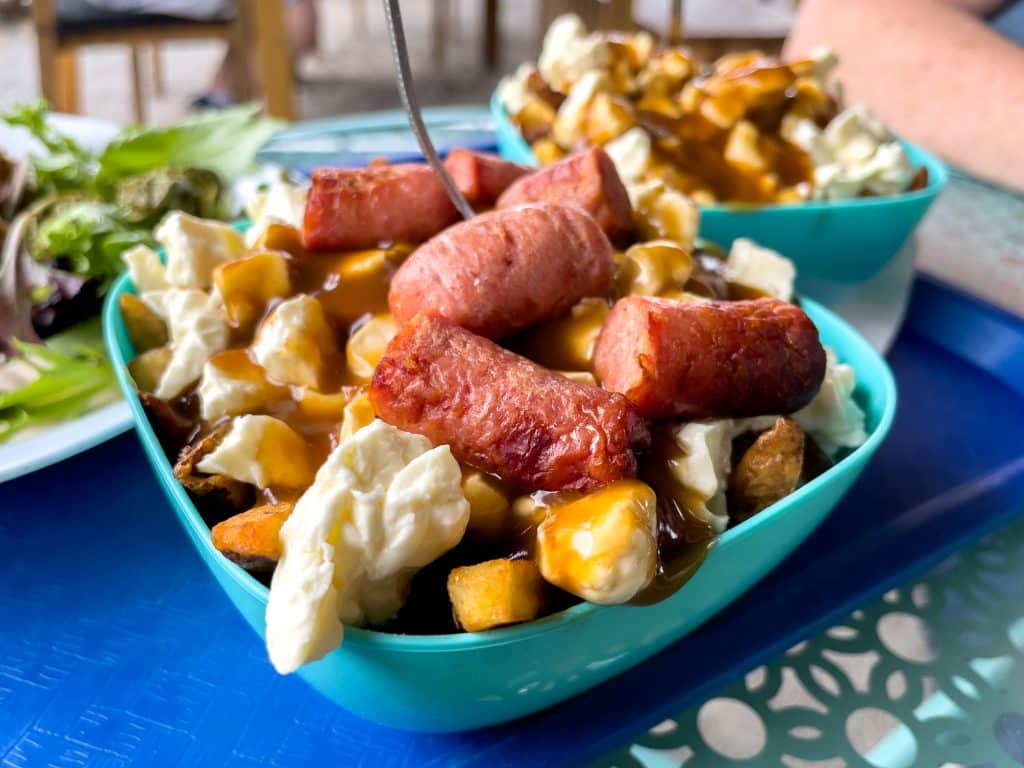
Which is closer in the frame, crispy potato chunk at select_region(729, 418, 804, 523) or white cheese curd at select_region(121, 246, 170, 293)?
crispy potato chunk at select_region(729, 418, 804, 523)

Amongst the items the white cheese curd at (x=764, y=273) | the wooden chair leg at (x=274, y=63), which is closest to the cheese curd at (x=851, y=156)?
the white cheese curd at (x=764, y=273)

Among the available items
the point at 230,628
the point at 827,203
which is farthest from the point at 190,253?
the point at 827,203

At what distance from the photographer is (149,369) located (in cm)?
66

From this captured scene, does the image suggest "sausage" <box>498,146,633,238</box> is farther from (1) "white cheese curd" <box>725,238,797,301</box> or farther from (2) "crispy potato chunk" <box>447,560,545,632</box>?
(2) "crispy potato chunk" <box>447,560,545,632</box>

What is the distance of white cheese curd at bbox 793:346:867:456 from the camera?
0.64 meters

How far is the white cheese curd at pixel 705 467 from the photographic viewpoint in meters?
0.53

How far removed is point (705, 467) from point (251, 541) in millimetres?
250

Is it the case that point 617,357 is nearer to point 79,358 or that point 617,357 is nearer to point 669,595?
point 669,595

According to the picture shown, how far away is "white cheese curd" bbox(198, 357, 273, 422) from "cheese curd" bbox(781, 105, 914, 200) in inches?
25.8

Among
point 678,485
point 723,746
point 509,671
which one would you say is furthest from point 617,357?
point 723,746

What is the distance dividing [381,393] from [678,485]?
18cm

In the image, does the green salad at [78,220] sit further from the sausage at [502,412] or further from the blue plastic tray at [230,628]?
the sausage at [502,412]

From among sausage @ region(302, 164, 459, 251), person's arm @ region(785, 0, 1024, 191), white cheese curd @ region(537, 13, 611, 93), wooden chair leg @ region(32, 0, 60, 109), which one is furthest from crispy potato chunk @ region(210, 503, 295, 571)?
wooden chair leg @ region(32, 0, 60, 109)

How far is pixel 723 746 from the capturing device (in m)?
0.67
